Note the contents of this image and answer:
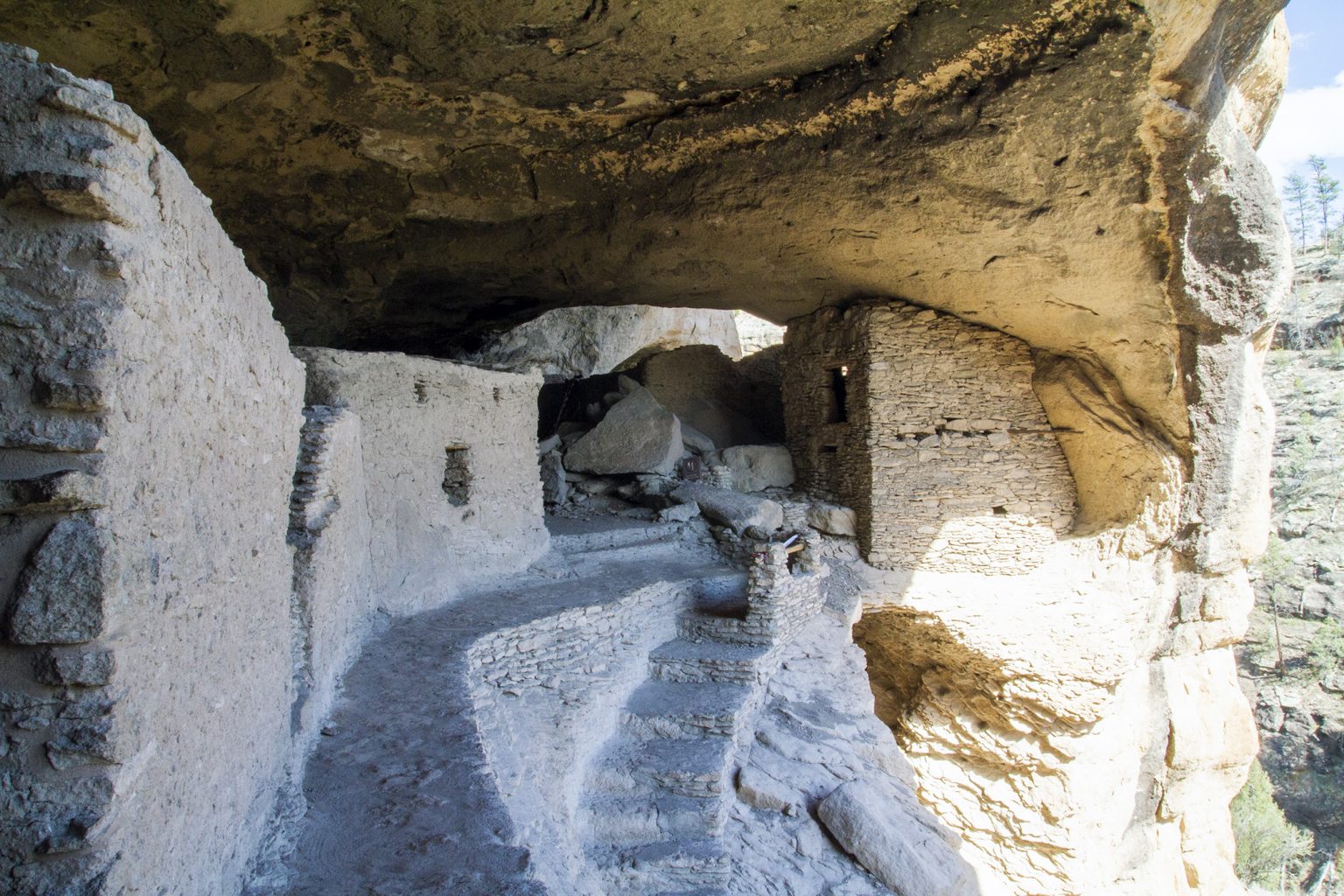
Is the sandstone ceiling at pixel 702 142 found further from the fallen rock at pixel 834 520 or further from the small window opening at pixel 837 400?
the fallen rock at pixel 834 520

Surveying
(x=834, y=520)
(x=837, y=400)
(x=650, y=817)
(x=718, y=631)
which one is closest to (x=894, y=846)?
(x=650, y=817)

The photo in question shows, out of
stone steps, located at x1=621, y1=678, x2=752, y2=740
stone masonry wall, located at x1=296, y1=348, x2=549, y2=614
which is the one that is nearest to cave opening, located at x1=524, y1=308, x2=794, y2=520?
stone masonry wall, located at x1=296, y1=348, x2=549, y2=614

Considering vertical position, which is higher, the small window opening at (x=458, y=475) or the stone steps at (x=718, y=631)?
the small window opening at (x=458, y=475)

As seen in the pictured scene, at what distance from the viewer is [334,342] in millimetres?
9016

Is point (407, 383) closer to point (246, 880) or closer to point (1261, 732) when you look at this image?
point (246, 880)

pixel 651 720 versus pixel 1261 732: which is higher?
pixel 651 720

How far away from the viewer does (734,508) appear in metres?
8.50

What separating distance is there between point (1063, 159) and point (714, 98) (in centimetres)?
266

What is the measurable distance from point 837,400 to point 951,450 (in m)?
1.62

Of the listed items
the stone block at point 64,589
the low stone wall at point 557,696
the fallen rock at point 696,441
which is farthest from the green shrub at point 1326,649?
the stone block at point 64,589

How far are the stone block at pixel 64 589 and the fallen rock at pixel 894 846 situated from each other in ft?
16.1

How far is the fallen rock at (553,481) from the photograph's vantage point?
999 cm

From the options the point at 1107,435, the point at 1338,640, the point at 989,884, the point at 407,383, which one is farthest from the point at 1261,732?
the point at 407,383

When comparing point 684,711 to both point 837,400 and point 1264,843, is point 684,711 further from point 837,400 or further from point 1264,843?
point 1264,843
